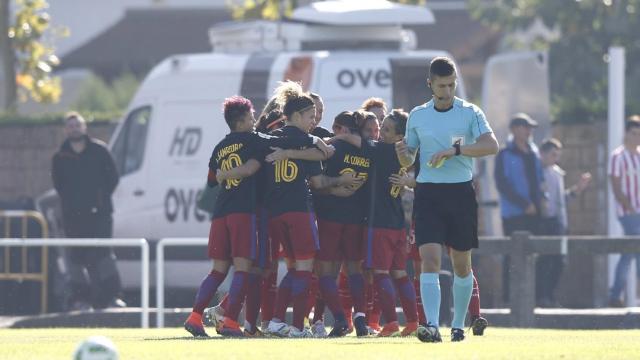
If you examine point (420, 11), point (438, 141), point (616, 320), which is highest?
point (420, 11)

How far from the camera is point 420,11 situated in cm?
2022

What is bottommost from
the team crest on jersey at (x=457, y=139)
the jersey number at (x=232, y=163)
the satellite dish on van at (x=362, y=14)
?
the jersey number at (x=232, y=163)

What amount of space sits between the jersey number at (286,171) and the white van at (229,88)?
5.81m

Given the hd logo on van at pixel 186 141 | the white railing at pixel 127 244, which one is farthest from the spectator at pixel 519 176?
the white railing at pixel 127 244

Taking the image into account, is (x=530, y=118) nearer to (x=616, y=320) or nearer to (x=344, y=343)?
(x=616, y=320)

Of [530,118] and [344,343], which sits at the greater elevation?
[530,118]

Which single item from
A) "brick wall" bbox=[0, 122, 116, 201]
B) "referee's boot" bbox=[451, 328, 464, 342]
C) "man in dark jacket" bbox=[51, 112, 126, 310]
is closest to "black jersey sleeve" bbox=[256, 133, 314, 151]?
"referee's boot" bbox=[451, 328, 464, 342]

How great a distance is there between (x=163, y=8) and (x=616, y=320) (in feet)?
106

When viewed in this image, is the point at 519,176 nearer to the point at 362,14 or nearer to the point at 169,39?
the point at 362,14

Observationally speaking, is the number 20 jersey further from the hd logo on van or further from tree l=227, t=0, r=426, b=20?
tree l=227, t=0, r=426, b=20

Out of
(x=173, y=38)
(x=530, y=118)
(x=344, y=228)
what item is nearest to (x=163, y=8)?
(x=173, y=38)

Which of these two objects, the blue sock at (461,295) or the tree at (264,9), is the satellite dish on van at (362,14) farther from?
the blue sock at (461,295)

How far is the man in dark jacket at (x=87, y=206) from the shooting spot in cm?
1897

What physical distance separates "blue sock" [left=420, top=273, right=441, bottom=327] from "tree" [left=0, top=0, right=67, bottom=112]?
15482 mm
